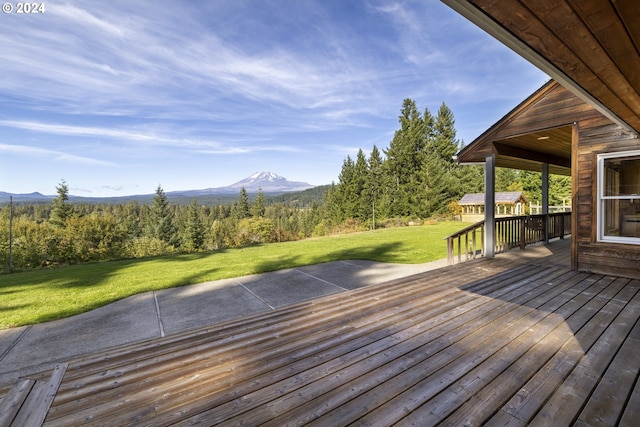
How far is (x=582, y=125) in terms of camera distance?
15.6 feet

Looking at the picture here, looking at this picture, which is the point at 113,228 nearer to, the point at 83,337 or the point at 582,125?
the point at 83,337

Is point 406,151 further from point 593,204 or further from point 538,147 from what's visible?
point 593,204

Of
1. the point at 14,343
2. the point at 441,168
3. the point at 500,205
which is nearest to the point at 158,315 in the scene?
the point at 14,343

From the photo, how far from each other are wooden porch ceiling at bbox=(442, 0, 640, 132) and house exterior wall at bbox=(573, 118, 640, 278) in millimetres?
3616

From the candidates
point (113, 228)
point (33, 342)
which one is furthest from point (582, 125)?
point (113, 228)

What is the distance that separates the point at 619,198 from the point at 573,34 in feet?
16.3

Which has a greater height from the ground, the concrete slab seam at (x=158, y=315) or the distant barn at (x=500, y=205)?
the distant barn at (x=500, y=205)

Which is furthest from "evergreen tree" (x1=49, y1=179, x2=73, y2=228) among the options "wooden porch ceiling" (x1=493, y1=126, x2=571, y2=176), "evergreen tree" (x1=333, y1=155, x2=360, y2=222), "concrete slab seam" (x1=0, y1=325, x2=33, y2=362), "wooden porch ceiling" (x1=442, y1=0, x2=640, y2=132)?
"wooden porch ceiling" (x1=442, y1=0, x2=640, y2=132)

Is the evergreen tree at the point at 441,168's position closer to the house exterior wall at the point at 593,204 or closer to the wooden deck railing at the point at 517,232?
the wooden deck railing at the point at 517,232

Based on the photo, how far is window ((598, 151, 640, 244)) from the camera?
4.36 metres

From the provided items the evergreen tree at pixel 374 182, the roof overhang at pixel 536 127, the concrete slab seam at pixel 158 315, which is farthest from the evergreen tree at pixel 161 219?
the roof overhang at pixel 536 127

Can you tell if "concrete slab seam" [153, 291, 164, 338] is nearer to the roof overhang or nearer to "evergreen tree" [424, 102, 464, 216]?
the roof overhang

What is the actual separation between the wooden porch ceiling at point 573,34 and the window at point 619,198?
3.69 metres

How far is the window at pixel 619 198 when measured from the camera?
4359mm
